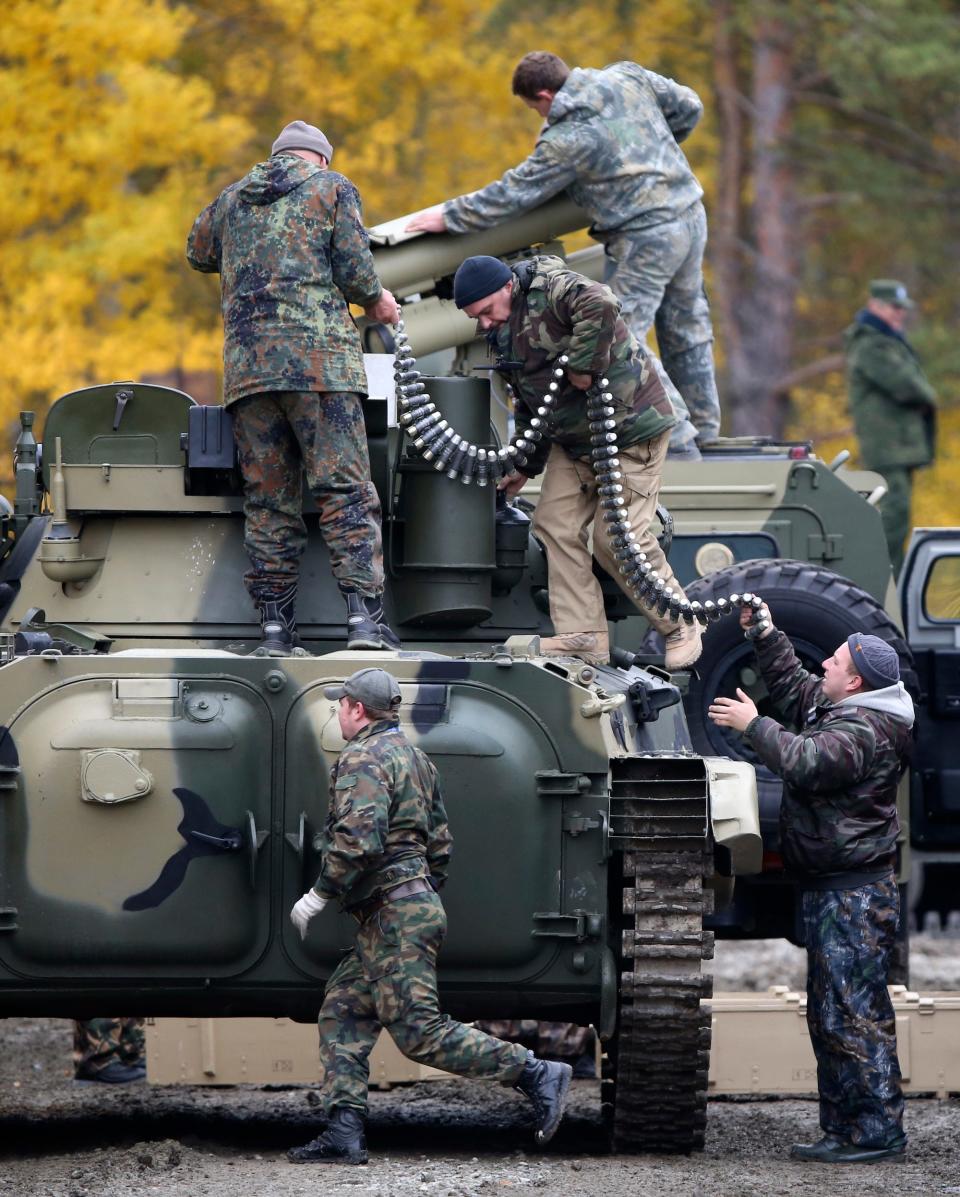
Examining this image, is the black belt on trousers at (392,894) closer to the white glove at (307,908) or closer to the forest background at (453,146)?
the white glove at (307,908)

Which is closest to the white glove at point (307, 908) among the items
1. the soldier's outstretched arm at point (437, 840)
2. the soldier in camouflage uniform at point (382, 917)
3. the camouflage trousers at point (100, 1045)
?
the soldier in camouflage uniform at point (382, 917)

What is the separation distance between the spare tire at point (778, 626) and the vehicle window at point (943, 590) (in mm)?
1713

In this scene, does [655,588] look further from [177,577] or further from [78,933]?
[78,933]

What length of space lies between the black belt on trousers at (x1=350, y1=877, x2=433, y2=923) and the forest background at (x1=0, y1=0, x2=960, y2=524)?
898 centimetres

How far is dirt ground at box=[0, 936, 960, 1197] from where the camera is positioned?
7574 mm

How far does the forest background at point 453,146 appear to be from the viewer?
17188 millimetres

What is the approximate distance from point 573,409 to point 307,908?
7.60 ft

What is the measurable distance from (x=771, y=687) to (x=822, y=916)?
0.89 metres

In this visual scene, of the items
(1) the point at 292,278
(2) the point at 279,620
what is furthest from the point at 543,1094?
(1) the point at 292,278

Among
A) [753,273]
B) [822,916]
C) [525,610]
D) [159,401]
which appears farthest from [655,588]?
[753,273]

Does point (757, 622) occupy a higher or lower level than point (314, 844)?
higher

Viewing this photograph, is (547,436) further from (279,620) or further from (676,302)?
(676,302)

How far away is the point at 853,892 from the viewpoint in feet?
28.3

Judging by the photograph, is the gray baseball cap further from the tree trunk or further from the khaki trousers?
the tree trunk
